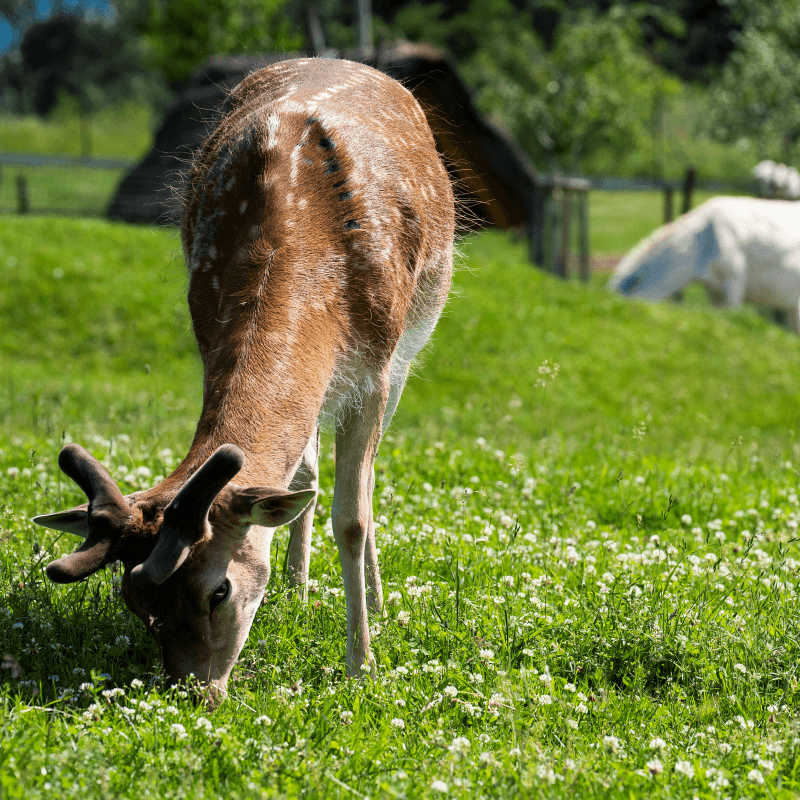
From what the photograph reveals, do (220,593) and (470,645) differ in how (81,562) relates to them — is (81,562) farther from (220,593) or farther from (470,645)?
(470,645)

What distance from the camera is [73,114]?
62469mm

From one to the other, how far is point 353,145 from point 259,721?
2.55 metres

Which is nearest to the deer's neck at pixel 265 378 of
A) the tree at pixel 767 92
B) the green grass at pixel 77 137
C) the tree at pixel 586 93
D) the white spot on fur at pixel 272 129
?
the white spot on fur at pixel 272 129

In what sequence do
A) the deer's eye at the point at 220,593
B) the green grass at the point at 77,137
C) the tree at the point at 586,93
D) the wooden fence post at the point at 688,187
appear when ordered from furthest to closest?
the green grass at the point at 77,137, the tree at the point at 586,93, the wooden fence post at the point at 688,187, the deer's eye at the point at 220,593

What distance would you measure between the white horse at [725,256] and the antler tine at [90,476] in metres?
15.3

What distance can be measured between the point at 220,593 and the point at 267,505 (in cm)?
40

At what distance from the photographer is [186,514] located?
10.5 ft

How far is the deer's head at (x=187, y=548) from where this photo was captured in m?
3.16

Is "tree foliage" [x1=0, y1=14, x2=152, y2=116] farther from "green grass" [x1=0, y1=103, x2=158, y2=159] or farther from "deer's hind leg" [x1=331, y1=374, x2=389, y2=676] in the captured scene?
"deer's hind leg" [x1=331, y1=374, x2=389, y2=676]

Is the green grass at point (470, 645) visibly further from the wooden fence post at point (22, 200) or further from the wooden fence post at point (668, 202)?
the wooden fence post at point (668, 202)

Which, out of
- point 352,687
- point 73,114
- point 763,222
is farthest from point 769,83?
point 73,114

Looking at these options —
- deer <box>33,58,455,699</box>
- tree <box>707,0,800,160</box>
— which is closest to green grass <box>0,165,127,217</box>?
deer <box>33,58,455,699</box>

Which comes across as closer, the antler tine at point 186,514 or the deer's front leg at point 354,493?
the antler tine at point 186,514

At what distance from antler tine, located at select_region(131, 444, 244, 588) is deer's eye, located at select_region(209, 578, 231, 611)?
0.27m
